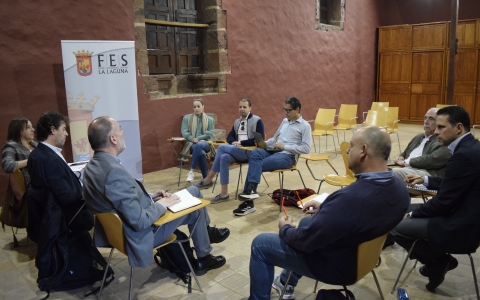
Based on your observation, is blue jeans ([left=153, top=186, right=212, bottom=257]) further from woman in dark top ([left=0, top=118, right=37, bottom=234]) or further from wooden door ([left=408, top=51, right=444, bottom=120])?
wooden door ([left=408, top=51, right=444, bottom=120])

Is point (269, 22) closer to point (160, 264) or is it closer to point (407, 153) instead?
point (407, 153)

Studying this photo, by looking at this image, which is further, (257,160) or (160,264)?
(257,160)

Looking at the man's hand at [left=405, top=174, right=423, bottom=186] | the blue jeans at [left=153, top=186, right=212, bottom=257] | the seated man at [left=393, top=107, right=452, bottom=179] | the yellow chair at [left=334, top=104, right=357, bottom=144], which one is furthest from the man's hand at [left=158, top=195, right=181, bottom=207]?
the yellow chair at [left=334, top=104, right=357, bottom=144]

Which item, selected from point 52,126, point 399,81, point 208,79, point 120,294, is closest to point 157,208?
point 120,294

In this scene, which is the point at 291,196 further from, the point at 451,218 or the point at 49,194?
the point at 49,194

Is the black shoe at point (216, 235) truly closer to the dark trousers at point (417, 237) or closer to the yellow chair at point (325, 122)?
the dark trousers at point (417, 237)

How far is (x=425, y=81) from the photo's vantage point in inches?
381

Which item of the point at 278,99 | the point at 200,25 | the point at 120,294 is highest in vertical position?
the point at 200,25

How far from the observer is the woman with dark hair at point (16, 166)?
3.26 meters

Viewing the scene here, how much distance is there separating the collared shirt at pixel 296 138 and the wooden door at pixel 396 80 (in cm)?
673

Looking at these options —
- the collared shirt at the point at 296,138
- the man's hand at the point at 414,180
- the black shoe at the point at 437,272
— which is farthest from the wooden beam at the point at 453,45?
the black shoe at the point at 437,272

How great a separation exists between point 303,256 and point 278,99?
6.22 metres

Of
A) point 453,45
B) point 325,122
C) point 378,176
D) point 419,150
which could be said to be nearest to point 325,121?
point 325,122

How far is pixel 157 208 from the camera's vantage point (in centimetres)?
235
